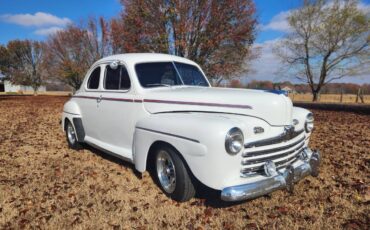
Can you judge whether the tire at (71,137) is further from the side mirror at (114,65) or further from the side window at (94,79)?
the side mirror at (114,65)

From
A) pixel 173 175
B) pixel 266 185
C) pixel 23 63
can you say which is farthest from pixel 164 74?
pixel 23 63

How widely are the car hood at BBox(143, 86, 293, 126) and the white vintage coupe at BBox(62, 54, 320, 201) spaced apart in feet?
0.04

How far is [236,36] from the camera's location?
1359 centimetres

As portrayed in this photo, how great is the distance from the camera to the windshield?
4902mm

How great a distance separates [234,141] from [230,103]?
0.74 metres

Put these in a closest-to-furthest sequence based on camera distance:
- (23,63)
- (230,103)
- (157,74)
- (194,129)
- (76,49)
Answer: (194,129), (230,103), (157,74), (76,49), (23,63)

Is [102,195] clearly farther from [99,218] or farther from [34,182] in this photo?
[34,182]

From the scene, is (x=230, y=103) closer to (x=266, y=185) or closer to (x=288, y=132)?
(x=288, y=132)

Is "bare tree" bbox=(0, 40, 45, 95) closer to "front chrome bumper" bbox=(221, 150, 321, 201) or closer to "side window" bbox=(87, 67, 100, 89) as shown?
"side window" bbox=(87, 67, 100, 89)

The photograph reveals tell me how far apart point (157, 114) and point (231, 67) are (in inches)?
413

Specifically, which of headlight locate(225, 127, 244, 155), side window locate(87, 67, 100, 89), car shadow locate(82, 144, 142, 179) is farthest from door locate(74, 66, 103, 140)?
headlight locate(225, 127, 244, 155)

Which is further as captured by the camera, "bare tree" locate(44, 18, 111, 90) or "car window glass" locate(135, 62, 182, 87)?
"bare tree" locate(44, 18, 111, 90)

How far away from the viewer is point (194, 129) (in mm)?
3498

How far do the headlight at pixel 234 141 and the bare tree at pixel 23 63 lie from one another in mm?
47337
